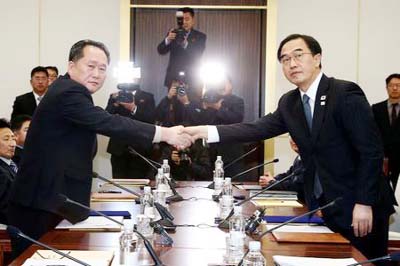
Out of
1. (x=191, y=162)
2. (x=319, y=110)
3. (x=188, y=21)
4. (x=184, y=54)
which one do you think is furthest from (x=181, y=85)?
(x=319, y=110)

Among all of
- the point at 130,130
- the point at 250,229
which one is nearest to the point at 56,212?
the point at 130,130

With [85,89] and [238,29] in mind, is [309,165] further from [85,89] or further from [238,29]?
[238,29]

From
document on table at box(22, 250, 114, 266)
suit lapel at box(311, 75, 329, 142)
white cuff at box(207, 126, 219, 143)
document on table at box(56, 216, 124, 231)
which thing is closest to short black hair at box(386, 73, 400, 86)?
white cuff at box(207, 126, 219, 143)

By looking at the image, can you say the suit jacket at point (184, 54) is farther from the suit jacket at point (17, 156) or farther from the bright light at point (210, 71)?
the suit jacket at point (17, 156)

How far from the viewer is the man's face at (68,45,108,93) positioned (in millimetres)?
2713

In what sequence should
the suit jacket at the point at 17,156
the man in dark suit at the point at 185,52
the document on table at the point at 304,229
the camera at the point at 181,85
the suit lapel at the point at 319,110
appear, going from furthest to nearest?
the man in dark suit at the point at 185,52, the camera at the point at 181,85, the suit jacket at the point at 17,156, the suit lapel at the point at 319,110, the document on table at the point at 304,229

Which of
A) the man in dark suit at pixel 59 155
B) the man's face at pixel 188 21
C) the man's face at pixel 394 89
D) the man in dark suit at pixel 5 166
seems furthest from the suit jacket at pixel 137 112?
the man in dark suit at pixel 59 155

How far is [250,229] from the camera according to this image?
2285 millimetres

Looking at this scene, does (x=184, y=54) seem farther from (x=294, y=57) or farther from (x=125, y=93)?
(x=294, y=57)

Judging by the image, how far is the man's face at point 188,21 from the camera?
6402 millimetres

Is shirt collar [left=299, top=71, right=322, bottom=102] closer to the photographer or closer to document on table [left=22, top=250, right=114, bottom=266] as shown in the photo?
document on table [left=22, top=250, right=114, bottom=266]

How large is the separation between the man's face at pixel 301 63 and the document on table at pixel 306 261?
1.02 metres

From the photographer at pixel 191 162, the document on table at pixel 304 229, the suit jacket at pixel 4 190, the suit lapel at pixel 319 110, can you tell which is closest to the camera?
the document on table at pixel 304 229

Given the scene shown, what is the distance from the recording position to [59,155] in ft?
8.15
